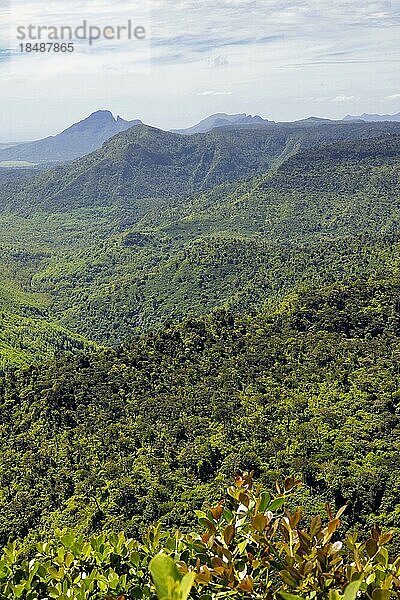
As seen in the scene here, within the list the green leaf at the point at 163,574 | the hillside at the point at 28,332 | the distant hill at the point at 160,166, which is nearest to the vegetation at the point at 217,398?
the green leaf at the point at 163,574

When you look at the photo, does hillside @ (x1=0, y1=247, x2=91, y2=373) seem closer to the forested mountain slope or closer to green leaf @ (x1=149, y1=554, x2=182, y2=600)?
the forested mountain slope

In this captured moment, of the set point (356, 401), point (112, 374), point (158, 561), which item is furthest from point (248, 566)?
point (112, 374)

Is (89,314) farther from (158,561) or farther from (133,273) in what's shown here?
(158,561)

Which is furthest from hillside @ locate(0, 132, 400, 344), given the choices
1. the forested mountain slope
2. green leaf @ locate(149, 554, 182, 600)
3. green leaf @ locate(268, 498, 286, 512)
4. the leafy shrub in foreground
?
green leaf @ locate(149, 554, 182, 600)

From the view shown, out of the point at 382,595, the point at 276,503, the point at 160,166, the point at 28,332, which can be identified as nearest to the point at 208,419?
the point at 276,503

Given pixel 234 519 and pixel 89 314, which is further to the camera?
pixel 89 314
